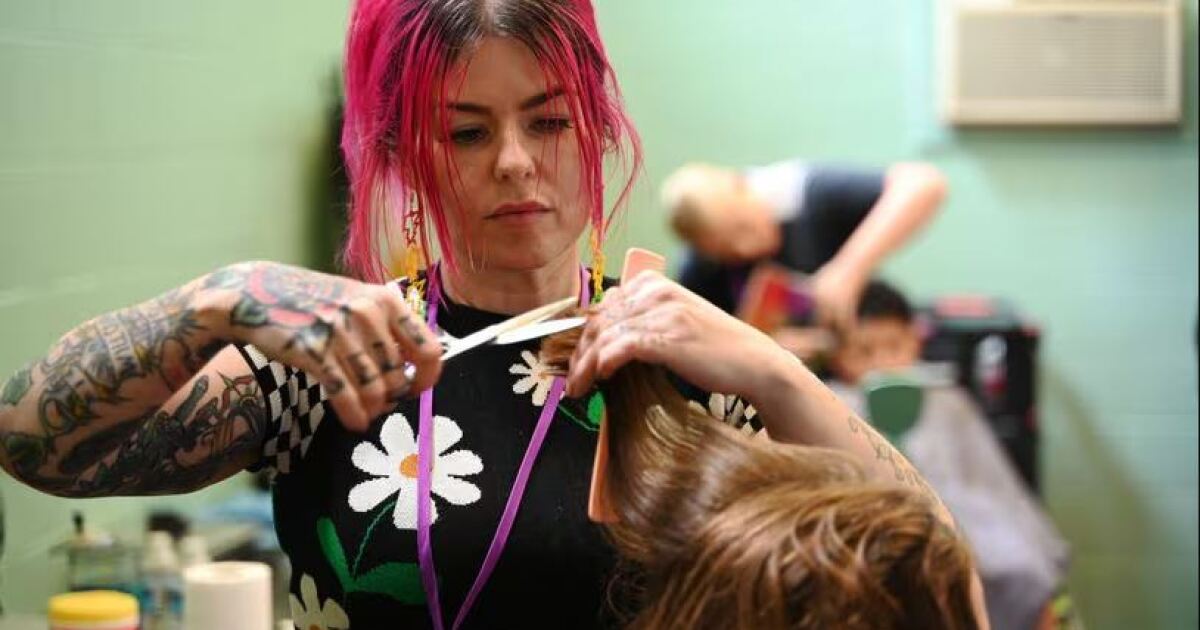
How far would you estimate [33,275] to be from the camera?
2.70m

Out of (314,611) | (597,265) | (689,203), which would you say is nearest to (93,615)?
→ (314,611)

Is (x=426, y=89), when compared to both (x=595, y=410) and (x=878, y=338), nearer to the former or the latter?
(x=595, y=410)

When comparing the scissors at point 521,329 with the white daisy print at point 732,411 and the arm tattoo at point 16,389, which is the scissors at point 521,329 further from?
the arm tattoo at point 16,389

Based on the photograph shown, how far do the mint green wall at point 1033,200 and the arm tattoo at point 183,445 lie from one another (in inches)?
134

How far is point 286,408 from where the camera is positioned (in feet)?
5.07

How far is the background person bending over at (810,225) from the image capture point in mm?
4133

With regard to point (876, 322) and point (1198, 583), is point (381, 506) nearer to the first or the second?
point (876, 322)

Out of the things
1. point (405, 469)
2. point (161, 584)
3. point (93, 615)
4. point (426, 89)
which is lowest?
point (161, 584)

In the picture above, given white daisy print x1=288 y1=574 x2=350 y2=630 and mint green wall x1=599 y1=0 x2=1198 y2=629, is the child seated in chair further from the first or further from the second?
white daisy print x1=288 y1=574 x2=350 y2=630

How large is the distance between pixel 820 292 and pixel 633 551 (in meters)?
2.86

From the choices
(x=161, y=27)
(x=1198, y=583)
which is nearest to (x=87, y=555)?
(x=161, y=27)

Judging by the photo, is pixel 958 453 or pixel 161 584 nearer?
pixel 161 584

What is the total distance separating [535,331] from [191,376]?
32cm

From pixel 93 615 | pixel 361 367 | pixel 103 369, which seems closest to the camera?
pixel 361 367
